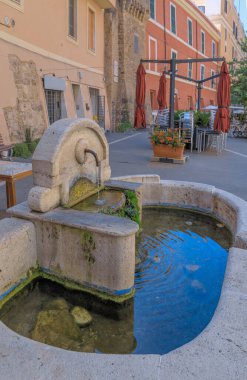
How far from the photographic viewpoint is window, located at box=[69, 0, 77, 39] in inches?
567

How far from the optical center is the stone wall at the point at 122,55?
18030mm

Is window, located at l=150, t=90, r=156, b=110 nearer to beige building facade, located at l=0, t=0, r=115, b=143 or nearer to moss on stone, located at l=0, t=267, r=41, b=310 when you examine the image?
beige building facade, located at l=0, t=0, r=115, b=143

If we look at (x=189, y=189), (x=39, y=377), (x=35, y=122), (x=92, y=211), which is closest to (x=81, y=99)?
(x=35, y=122)

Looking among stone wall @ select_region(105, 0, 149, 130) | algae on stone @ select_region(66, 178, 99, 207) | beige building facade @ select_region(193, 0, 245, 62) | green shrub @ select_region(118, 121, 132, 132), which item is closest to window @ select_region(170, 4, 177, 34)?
stone wall @ select_region(105, 0, 149, 130)

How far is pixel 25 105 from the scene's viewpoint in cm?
1101

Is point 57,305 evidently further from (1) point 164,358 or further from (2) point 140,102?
(2) point 140,102

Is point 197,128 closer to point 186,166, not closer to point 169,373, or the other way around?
point 186,166

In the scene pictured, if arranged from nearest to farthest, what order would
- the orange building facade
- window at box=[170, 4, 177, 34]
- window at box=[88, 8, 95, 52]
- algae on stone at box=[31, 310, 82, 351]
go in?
1. algae on stone at box=[31, 310, 82, 351]
2. window at box=[88, 8, 95, 52]
3. the orange building facade
4. window at box=[170, 4, 177, 34]

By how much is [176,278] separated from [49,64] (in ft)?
36.4

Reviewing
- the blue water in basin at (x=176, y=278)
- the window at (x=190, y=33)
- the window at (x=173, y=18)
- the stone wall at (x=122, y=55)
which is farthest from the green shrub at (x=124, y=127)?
the window at (x=190, y=33)

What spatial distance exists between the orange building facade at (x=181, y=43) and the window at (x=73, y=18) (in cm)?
774

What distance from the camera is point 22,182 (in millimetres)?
6598

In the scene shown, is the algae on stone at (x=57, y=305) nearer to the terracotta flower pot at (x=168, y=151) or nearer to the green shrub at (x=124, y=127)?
the terracotta flower pot at (x=168, y=151)

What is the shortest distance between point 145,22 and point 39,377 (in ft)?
73.2
